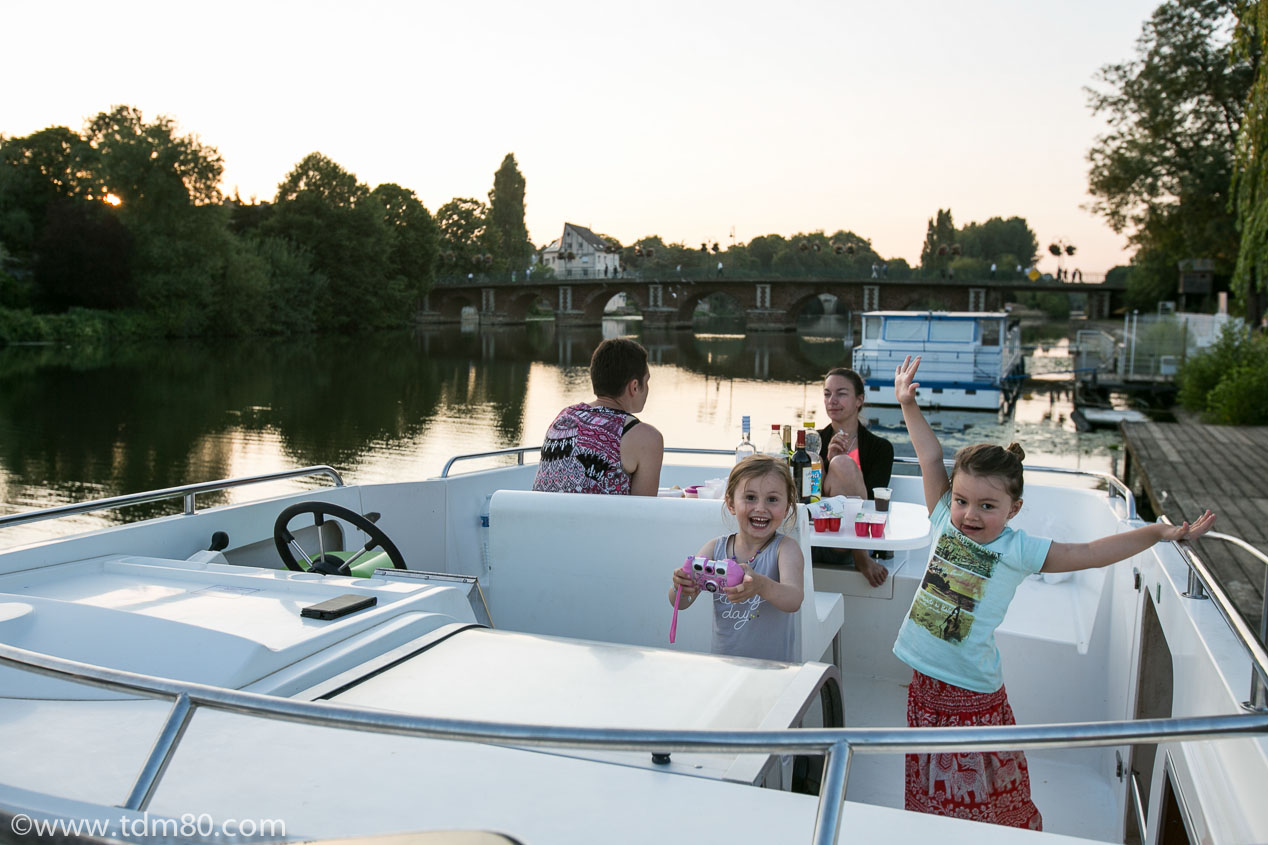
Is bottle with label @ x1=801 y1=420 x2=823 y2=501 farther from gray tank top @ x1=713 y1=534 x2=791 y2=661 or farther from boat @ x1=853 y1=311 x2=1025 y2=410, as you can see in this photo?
boat @ x1=853 y1=311 x2=1025 y2=410

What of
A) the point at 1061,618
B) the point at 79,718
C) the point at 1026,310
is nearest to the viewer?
the point at 79,718

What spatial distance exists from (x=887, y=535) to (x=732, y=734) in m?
2.37

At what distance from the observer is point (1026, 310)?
347 feet

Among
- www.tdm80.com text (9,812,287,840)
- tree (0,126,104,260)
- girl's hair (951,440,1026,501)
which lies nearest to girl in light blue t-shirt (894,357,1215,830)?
girl's hair (951,440,1026,501)

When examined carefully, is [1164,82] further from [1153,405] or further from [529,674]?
[529,674]

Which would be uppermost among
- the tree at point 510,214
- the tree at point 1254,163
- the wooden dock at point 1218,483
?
the tree at point 510,214

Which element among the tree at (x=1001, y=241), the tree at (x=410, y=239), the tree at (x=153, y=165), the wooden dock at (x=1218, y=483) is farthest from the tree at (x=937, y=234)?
the wooden dock at (x=1218, y=483)

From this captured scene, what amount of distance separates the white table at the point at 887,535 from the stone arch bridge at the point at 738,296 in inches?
2438

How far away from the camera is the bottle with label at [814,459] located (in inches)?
159

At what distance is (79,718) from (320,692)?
22.9 inches

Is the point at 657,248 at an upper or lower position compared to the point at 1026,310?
upper

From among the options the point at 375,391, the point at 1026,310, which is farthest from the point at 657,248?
the point at 375,391

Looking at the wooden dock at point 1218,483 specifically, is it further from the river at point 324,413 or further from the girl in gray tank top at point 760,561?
the river at point 324,413

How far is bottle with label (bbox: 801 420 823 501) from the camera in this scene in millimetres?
4043
